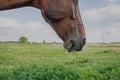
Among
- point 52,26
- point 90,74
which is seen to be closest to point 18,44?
point 90,74

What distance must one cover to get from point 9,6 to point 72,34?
12.5 inches

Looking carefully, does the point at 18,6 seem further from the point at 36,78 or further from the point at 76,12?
the point at 36,78

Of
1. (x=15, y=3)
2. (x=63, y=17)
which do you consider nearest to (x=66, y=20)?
(x=63, y=17)

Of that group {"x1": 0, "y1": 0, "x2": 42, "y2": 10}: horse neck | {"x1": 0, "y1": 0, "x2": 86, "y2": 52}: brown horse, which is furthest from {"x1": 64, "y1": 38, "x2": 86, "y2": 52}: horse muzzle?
{"x1": 0, "y1": 0, "x2": 42, "y2": 10}: horse neck

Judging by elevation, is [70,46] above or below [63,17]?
→ below

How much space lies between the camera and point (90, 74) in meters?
4.58

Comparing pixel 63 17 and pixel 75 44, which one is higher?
pixel 63 17

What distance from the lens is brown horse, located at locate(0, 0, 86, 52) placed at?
156 cm

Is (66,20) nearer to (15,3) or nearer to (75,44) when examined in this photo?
(75,44)

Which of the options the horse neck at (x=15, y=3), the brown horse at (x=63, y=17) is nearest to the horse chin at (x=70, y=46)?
the brown horse at (x=63, y=17)

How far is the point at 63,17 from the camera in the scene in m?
1.61

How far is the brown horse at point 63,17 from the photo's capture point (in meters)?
1.56

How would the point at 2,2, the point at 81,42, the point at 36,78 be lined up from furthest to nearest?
1. the point at 36,78
2. the point at 81,42
3. the point at 2,2

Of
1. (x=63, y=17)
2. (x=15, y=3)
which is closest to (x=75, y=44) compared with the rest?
(x=63, y=17)
